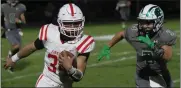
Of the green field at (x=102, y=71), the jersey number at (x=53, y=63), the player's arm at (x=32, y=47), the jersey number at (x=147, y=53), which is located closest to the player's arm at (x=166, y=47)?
the jersey number at (x=147, y=53)

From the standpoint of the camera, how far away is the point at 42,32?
5.68 metres

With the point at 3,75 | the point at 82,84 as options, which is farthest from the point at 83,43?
the point at 3,75

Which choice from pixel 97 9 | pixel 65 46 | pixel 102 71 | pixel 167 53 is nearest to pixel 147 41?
pixel 167 53

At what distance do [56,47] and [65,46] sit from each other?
113 mm

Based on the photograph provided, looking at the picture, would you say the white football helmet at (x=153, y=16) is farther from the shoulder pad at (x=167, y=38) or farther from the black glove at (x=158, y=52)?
the black glove at (x=158, y=52)

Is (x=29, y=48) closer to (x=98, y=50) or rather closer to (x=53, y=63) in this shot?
(x=53, y=63)

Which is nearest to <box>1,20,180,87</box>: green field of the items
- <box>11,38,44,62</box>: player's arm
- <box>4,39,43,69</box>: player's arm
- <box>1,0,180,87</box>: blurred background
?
<box>1,0,180,87</box>: blurred background

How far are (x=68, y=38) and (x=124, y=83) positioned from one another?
460 cm

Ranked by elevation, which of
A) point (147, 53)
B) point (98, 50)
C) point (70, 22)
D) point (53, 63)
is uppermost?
point (70, 22)

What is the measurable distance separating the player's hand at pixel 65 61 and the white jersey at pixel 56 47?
1.19ft

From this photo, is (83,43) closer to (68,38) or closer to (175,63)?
(68,38)

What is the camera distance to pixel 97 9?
26188 millimetres

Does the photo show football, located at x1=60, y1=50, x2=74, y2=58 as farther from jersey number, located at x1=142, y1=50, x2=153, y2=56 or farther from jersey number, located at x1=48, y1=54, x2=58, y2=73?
jersey number, located at x1=142, y1=50, x2=153, y2=56

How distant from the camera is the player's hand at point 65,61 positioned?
16.5ft
